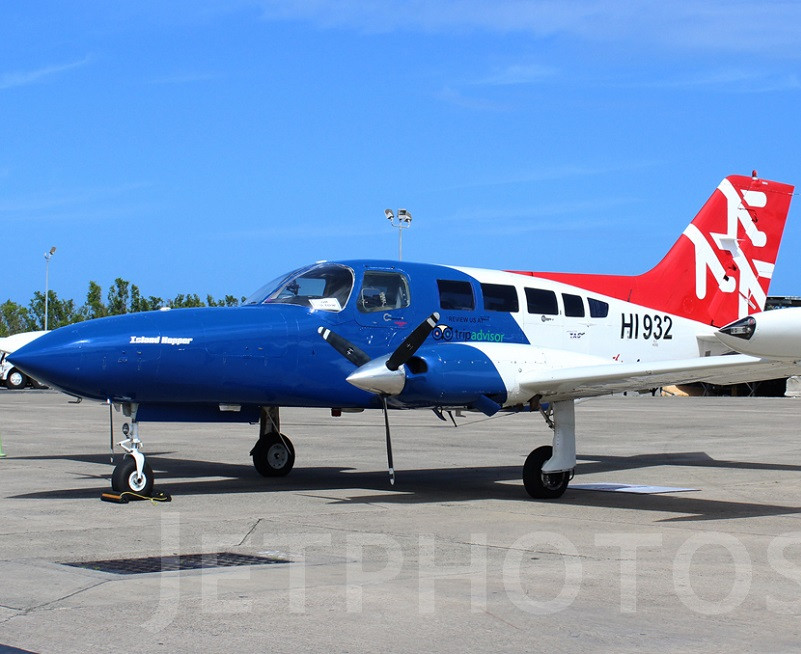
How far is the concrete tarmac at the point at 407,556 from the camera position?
20.8 feet

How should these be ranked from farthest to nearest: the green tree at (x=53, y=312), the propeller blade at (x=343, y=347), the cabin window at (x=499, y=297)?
the green tree at (x=53, y=312), the cabin window at (x=499, y=297), the propeller blade at (x=343, y=347)

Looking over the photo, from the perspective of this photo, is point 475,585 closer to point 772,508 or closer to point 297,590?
point 297,590

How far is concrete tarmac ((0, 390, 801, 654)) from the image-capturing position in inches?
250

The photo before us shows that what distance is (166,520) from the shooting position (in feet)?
36.1

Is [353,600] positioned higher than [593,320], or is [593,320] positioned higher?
[593,320]

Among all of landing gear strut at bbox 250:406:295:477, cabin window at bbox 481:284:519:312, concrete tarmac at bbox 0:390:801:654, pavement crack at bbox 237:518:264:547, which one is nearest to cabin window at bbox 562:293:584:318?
cabin window at bbox 481:284:519:312

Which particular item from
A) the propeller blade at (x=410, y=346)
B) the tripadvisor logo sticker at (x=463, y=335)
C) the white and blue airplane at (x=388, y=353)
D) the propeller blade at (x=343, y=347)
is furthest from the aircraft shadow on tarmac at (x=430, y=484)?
the tripadvisor logo sticker at (x=463, y=335)

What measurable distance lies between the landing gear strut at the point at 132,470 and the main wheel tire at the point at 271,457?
3260 millimetres

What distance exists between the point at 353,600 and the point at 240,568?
4.93 ft

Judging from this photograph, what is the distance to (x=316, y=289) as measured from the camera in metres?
13.5

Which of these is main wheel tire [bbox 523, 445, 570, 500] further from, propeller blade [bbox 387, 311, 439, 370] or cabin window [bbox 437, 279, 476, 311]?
propeller blade [bbox 387, 311, 439, 370]

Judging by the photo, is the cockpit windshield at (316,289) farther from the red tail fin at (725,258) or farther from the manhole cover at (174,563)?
the red tail fin at (725,258)

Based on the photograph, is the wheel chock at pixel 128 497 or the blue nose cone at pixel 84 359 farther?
the wheel chock at pixel 128 497

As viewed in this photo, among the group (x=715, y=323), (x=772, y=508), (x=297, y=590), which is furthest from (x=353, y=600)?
(x=715, y=323)
